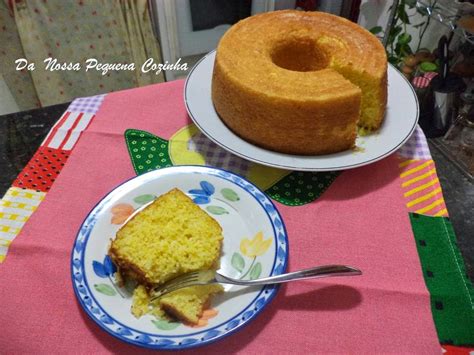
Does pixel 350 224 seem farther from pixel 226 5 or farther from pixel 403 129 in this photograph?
pixel 226 5

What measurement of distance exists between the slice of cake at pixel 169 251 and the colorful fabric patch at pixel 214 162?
240mm

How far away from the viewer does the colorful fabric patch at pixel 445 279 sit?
2.34 ft

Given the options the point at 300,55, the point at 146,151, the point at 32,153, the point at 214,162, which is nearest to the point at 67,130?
the point at 32,153

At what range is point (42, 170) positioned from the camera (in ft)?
3.23

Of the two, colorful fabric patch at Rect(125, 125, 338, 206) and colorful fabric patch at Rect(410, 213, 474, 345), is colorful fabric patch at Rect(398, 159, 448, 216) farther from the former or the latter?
colorful fabric patch at Rect(125, 125, 338, 206)

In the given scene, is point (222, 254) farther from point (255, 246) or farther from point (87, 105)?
point (87, 105)

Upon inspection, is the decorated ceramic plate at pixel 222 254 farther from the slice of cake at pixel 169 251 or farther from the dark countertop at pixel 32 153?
the dark countertop at pixel 32 153

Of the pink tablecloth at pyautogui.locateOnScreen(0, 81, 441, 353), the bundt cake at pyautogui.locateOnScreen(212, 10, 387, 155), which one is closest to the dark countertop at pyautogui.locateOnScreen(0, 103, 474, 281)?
the pink tablecloth at pyautogui.locateOnScreen(0, 81, 441, 353)

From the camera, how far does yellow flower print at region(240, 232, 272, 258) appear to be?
0.76 meters

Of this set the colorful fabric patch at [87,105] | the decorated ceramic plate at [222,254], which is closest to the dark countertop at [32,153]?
the colorful fabric patch at [87,105]

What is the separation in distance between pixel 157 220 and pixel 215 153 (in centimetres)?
34

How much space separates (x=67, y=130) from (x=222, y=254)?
2.03 feet

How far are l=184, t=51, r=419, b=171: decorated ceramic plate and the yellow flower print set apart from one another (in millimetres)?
209

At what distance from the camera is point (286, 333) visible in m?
0.71
